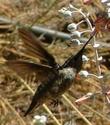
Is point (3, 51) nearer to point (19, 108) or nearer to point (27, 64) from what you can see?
point (19, 108)

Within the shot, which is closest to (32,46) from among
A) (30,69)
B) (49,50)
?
(30,69)

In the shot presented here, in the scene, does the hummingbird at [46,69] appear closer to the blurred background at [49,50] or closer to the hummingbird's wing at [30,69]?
the hummingbird's wing at [30,69]

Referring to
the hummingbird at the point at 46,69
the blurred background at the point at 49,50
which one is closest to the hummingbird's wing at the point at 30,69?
the hummingbird at the point at 46,69

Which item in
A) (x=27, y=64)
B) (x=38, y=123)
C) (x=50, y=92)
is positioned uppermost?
(x=27, y=64)

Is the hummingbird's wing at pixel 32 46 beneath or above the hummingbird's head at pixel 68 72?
above

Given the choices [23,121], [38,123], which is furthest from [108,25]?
[23,121]

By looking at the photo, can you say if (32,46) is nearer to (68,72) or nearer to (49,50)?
(68,72)

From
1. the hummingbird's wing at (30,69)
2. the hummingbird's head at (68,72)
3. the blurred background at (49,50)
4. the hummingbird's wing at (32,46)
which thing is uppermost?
the hummingbird's wing at (32,46)
